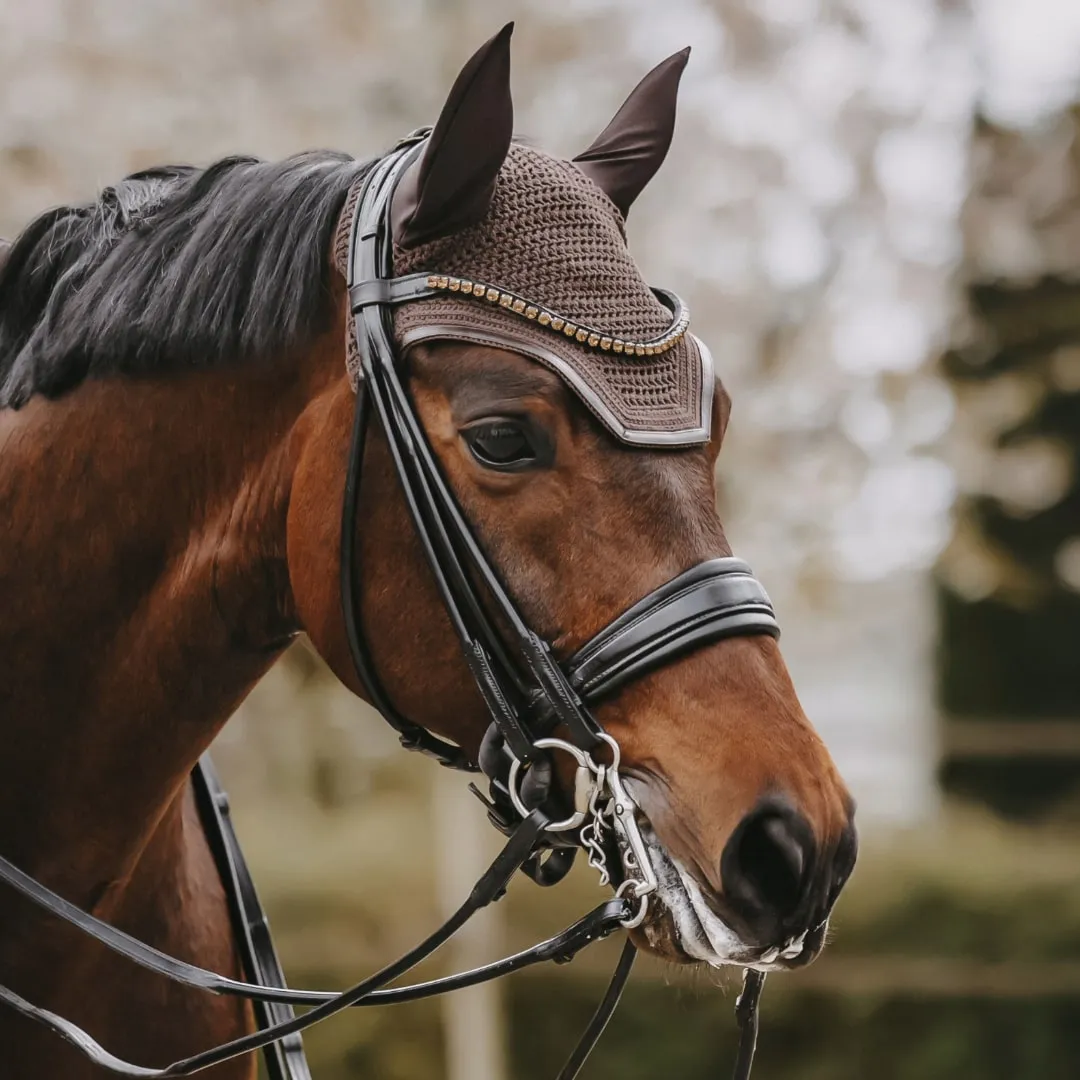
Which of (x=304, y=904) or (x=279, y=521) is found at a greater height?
(x=279, y=521)

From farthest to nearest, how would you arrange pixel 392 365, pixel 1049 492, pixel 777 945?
pixel 1049 492
pixel 392 365
pixel 777 945

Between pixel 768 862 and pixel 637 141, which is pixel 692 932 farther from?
pixel 637 141

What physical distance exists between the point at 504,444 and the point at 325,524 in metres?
0.28

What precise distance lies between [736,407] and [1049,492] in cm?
177

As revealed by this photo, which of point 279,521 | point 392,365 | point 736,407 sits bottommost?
point 736,407

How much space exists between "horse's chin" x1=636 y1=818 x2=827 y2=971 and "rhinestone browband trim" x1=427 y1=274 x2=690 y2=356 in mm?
581

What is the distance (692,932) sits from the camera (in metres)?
1.58

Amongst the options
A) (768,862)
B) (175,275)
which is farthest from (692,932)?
(175,275)

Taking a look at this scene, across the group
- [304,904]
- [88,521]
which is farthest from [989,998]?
[88,521]

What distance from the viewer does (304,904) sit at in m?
6.38

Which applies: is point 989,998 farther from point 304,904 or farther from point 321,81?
point 321,81

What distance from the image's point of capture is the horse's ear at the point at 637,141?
6.80 ft

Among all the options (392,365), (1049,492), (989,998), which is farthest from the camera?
(1049,492)

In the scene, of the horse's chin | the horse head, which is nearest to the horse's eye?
the horse head
